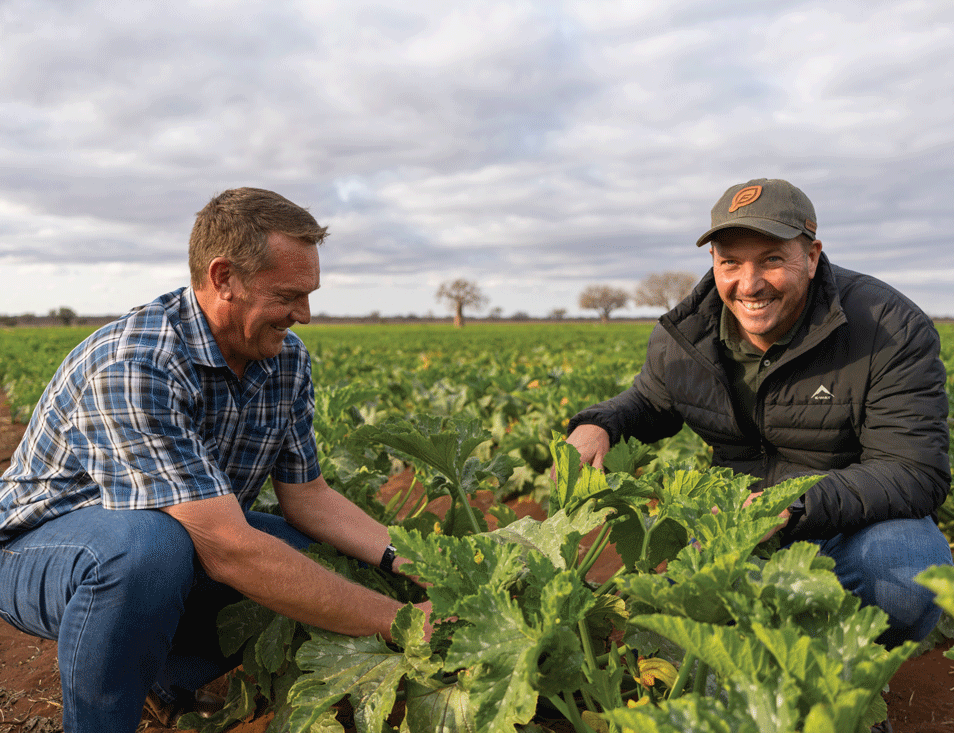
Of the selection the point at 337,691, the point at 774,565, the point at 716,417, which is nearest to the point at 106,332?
the point at 337,691

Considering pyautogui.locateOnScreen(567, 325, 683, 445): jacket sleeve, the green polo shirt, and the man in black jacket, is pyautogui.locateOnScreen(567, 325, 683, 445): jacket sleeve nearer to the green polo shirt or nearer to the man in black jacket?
the man in black jacket

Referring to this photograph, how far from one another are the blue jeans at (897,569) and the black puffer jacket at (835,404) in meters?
0.06

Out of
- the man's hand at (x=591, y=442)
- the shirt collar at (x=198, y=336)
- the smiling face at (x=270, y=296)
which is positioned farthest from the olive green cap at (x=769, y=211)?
the shirt collar at (x=198, y=336)

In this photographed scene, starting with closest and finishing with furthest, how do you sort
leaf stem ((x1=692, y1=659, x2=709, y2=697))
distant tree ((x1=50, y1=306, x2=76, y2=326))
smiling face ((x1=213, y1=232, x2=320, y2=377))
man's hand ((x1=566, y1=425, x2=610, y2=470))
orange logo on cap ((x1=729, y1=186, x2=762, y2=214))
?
leaf stem ((x1=692, y1=659, x2=709, y2=697)) < smiling face ((x1=213, y1=232, x2=320, y2=377)) < orange logo on cap ((x1=729, y1=186, x2=762, y2=214)) < man's hand ((x1=566, y1=425, x2=610, y2=470)) < distant tree ((x1=50, y1=306, x2=76, y2=326))

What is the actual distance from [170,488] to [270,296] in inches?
26.7

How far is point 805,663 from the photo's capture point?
47.0 inches

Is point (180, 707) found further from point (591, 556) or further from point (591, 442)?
point (591, 442)

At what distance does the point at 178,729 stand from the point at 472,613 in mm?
1693

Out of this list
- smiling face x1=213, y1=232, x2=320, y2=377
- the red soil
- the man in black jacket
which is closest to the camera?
smiling face x1=213, y1=232, x2=320, y2=377

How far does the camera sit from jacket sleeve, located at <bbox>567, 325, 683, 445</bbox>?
316 centimetres

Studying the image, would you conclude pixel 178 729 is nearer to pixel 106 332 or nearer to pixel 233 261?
pixel 106 332

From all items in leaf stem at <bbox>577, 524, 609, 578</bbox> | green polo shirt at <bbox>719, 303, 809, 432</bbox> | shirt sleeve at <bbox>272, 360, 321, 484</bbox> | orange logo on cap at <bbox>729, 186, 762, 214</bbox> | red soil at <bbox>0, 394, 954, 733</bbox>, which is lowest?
red soil at <bbox>0, 394, 954, 733</bbox>

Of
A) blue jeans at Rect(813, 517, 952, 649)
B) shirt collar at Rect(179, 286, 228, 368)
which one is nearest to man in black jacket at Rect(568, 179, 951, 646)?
blue jeans at Rect(813, 517, 952, 649)

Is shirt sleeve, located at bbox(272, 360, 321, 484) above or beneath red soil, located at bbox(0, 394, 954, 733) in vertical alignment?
above
